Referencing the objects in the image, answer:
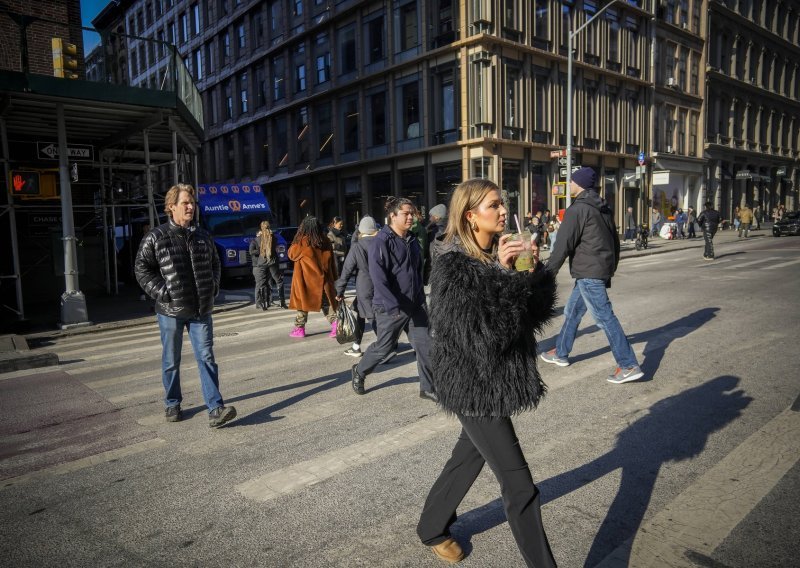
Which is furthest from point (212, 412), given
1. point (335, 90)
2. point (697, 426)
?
point (335, 90)

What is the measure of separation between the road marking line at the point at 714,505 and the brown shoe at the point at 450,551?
0.69 m

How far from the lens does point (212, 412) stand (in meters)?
4.72

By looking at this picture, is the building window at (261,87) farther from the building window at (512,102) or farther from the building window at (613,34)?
the building window at (613,34)

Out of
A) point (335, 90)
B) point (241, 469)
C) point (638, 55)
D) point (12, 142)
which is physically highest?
point (638, 55)

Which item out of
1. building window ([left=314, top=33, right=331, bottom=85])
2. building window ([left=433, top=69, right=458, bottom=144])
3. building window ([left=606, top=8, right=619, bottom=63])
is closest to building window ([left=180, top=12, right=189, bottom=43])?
building window ([left=314, top=33, right=331, bottom=85])

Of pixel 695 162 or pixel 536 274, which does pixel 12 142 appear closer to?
pixel 536 274

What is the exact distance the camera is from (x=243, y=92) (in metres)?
41.2

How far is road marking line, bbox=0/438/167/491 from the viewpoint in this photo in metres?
3.89

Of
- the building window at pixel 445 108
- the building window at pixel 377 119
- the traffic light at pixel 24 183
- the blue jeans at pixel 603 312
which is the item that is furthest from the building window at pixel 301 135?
the blue jeans at pixel 603 312

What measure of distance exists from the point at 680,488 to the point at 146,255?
431 cm

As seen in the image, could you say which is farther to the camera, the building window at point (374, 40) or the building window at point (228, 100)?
the building window at point (228, 100)

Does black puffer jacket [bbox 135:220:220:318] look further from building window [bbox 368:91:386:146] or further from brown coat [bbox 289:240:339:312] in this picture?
building window [bbox 368:91:386:146]

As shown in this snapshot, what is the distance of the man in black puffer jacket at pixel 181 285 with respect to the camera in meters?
4.63

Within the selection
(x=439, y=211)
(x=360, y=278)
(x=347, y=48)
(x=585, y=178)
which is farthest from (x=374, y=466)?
(x=347, y=48)
